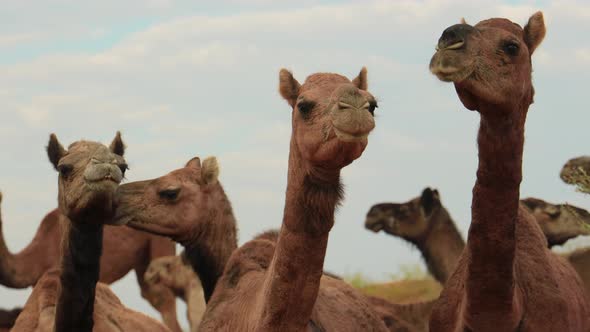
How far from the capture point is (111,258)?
51.2 ft

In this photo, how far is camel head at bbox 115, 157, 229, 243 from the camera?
28.7 feet

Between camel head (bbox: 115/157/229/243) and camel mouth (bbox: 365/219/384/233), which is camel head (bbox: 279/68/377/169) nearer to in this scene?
camel head (bbox: 115/157/229/243)

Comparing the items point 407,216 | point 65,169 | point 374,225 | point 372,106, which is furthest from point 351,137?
point 374,225

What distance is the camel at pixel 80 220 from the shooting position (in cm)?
712

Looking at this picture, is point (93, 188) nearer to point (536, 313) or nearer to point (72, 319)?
point (72, 319)

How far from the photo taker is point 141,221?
28.7 feet

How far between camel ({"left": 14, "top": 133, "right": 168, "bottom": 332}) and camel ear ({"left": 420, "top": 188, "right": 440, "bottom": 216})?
5.43m

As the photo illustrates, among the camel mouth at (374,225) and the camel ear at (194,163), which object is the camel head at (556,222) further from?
the camel ear at (194,163)

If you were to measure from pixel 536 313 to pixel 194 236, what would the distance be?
9.17 feet

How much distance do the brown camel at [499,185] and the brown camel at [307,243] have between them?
Result: 1.95 ft

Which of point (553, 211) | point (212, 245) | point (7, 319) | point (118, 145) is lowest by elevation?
point (7, 319)

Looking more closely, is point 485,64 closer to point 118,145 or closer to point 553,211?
point 118,145

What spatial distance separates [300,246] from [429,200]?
7.08m

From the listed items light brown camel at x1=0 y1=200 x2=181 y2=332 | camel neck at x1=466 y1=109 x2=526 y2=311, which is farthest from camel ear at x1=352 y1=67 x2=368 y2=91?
light brown camel at x1=0 y1=200 x2=181 y2=332
